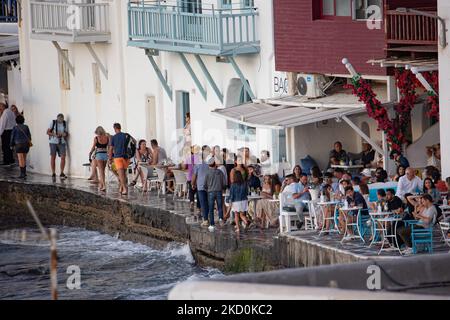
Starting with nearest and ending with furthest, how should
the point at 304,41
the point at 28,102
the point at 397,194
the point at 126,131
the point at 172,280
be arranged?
the point at 397,194 < the point at 172,280 < the point at 304,41 < the point at 126,131 < the point at 28,102

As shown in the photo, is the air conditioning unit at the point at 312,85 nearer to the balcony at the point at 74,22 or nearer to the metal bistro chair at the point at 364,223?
the metal bistro chair at the point at 364,223

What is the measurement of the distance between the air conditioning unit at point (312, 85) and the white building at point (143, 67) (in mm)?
974

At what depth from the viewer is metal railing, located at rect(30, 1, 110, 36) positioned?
125 feet

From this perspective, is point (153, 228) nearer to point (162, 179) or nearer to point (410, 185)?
point (162, 179)

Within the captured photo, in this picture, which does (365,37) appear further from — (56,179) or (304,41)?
(56,179)

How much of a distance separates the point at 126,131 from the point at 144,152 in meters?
2.70

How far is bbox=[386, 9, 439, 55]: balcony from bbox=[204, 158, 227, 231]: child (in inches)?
147

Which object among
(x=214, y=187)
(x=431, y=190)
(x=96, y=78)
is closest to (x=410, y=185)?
(x=431, y=190)

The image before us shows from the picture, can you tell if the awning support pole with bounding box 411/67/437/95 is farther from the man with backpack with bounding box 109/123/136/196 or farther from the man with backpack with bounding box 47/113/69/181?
the man with backpack with bounding box 47/113/69/181

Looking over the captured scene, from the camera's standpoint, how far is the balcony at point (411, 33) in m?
27.0

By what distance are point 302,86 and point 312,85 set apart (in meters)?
0.41

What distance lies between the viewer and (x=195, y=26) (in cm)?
3272

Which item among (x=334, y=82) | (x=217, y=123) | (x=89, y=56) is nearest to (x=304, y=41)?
(x=334, y=82)

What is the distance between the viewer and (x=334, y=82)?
1241 inches
